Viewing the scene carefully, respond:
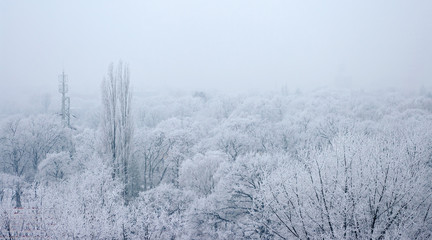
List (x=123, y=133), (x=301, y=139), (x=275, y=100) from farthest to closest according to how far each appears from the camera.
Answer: (x=275, y=100) → (x=301, y=139) → (x=123, y=133)

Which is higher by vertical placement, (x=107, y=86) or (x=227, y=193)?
(x=107, y=86)

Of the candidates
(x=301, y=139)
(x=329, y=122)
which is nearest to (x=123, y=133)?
(x=301, y=139)

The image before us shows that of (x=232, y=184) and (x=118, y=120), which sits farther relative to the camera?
(x=118, y=120)

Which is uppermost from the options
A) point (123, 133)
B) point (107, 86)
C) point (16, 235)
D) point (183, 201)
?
point (107, 86)

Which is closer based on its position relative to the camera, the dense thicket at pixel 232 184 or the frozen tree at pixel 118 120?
the dense thicket at pixel 232 184

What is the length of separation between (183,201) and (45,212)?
280 inches

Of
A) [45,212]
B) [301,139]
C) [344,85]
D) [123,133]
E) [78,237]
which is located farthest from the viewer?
[344,85]

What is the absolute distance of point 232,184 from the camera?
575 inches

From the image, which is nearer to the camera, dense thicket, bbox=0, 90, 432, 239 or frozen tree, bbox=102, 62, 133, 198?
dense thicket, bbox=0, 90, 432, 239

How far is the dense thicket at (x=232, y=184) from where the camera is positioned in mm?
8984

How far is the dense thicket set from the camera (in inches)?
354

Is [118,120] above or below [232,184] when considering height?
above

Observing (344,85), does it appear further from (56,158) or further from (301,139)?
(56,158)

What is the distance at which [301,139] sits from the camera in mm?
28469
